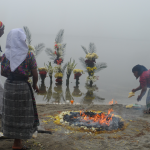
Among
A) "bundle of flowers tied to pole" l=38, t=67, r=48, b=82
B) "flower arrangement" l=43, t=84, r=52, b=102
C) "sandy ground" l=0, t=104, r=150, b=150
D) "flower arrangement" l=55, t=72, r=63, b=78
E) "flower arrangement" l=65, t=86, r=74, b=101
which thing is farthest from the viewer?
"flower arrangement" l=55, t=72, r=63, b=78

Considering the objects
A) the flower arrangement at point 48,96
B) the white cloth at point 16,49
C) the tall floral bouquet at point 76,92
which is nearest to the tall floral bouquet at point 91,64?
the tall floral bouquet at point 76,92

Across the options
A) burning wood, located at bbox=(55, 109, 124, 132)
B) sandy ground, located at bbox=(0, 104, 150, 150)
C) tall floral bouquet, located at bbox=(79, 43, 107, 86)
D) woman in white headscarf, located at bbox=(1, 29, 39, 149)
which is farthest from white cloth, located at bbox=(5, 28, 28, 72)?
tall floral bouquet, located at bbox=(79, 43, 107, 86)

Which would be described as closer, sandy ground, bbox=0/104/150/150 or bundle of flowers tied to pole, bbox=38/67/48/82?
sandy ground, bbox=0/104/150/150

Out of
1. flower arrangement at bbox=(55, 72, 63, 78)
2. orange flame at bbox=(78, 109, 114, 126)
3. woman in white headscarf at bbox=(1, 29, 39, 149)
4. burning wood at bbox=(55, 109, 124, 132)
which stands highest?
woman in white headscarf at bbox=(1, 29, 39, 149)

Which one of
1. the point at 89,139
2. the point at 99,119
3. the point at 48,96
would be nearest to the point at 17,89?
the point at 89,139

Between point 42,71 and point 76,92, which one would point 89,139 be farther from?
point 42,71

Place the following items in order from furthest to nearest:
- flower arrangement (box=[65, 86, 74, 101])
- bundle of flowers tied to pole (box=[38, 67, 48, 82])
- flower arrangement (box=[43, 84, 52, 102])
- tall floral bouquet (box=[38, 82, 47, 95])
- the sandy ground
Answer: bundle of flowers tied to pole (box=[38, 67, 48, 82]) → tall floral bouquet (box=[38, 82, 47, 95]) → flower arrangement (box=[65, 86, 74, 101]) → flower arrangement (box=[43, 84, 52, 102]) → the sandy ground

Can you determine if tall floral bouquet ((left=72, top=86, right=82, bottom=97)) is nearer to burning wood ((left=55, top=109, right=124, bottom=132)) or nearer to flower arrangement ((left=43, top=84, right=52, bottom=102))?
flower arrangement ((left=43, top=84, right=52, bottom=102))

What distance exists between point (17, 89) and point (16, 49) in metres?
0.62

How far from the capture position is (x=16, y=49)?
9.29 ft

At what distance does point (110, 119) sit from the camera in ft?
15.3

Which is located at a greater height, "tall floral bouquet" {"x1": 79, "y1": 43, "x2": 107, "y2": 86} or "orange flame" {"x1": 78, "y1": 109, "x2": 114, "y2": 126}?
"tall floral bouquet" {"x1": 79, "y1": 43, "x2": 107, "y2": 86}

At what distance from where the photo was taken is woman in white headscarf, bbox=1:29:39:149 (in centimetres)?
282

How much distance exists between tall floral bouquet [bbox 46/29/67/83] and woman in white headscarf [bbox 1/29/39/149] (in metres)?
7.11
